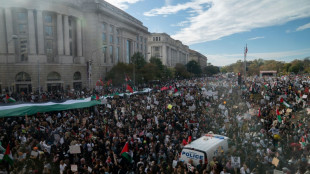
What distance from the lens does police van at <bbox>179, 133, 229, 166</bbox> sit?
9.57 meters

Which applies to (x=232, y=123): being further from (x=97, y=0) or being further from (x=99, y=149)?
(x=97, y=0)

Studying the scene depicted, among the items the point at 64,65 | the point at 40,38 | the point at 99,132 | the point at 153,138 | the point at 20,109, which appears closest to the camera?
the point at 153,138

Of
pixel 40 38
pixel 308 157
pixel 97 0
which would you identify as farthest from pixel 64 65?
pixel 308 157

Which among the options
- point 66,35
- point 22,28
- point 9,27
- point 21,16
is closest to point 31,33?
point 22,28

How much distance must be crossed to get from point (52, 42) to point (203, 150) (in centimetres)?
3949

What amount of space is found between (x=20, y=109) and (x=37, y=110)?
1.09m

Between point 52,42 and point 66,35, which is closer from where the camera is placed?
point 52,42

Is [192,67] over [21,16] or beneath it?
beneath

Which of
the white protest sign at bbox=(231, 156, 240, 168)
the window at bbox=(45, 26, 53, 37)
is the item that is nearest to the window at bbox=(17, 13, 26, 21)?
the window at bbox=(45, 26, 53, 37)

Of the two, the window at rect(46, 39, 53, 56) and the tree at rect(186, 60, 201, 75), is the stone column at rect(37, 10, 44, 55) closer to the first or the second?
the window at rect(46, 39, 53, 56)

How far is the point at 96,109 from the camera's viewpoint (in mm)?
19828

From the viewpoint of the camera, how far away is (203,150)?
377 inches

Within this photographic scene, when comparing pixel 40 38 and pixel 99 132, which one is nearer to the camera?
pixel 99 132

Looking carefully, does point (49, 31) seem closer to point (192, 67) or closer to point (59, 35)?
point (59, 35)
